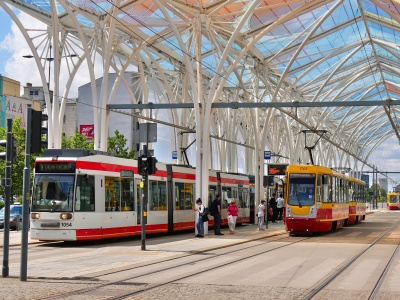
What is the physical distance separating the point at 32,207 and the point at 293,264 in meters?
10.1

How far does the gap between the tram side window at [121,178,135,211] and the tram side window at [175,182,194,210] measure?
16.4 feet

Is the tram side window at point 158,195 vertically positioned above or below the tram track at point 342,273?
above

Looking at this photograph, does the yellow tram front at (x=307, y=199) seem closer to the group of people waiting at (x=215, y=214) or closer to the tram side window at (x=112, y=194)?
the group of people waiting at (x=215, y=214)

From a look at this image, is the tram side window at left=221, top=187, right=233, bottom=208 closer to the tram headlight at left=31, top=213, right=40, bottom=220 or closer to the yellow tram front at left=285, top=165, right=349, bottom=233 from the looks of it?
the yellow tram front at left=285, top=165, right=349, bottom=233

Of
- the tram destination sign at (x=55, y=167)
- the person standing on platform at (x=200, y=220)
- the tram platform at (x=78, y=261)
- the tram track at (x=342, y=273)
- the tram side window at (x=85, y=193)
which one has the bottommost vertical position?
the tram track at (x=342, y=273)

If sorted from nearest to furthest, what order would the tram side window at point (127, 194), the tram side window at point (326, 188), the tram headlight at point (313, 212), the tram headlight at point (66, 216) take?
the tram headlight at point (66, 216)
the tram side window at point (127, 194)
the tram headlight at point (313, 212)
the tram side window at point (326, 188)

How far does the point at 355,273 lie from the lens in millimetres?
16844

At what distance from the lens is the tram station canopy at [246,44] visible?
3538 cm

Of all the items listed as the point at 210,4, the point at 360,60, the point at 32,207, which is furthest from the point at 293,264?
the point at 360,60

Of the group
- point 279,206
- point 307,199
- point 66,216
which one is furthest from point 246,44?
point 66,216

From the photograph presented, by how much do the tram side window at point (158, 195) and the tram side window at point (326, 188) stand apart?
7.63 m

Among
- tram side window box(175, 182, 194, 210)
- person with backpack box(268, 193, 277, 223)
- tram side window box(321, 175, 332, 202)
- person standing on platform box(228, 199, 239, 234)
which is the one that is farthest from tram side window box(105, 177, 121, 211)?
person with backpack box(268, 193, 277, 223)

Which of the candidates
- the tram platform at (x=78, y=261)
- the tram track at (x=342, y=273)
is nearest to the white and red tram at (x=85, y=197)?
the tram platform at (x=78, y=261)

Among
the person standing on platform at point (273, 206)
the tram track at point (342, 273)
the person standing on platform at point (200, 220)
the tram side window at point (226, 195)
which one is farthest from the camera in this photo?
the person standing on platform at point (273, 206)
